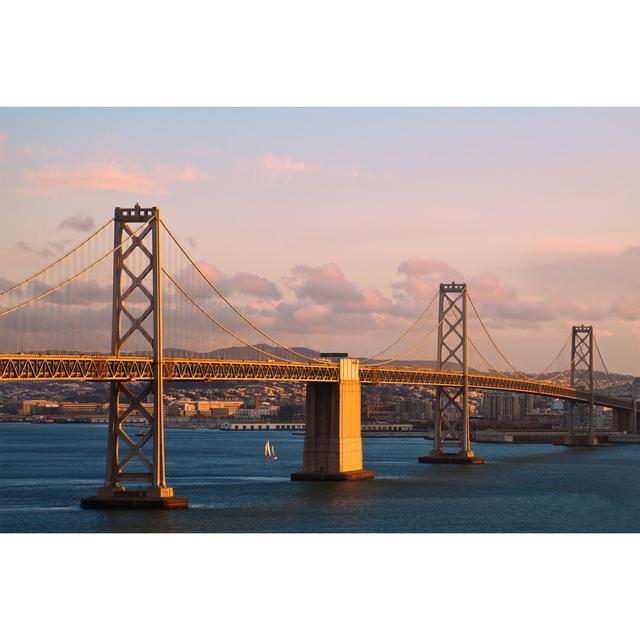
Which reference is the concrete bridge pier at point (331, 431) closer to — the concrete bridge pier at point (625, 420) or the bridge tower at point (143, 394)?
A: the bridge tower at point (143, 394)

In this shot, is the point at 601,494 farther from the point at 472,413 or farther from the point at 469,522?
the point at 472,413

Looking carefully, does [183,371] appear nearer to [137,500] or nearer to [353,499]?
[137,500]

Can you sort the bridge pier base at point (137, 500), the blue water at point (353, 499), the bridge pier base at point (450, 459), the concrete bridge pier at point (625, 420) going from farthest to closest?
the concrete bridge pier at point (625, 420), the bridge pier base at point (450, 459), the bridge pier base at point (137, 500), the blue water at point (353, 499)

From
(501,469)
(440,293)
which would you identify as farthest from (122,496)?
(440,293)

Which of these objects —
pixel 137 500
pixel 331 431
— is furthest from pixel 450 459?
pixel 137 500

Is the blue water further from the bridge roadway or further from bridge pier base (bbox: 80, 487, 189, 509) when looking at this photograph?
the bridge roadway

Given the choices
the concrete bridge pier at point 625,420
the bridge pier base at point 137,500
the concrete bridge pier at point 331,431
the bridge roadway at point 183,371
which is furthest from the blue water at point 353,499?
the concrete bridge pier at point 625,420

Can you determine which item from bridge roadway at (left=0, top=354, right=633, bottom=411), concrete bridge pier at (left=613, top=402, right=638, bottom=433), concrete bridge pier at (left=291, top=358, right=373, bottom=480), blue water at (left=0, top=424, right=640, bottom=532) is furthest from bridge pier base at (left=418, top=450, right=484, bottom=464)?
concrete bridge pier at (left=613, top=402, right=638, bottom=433)
